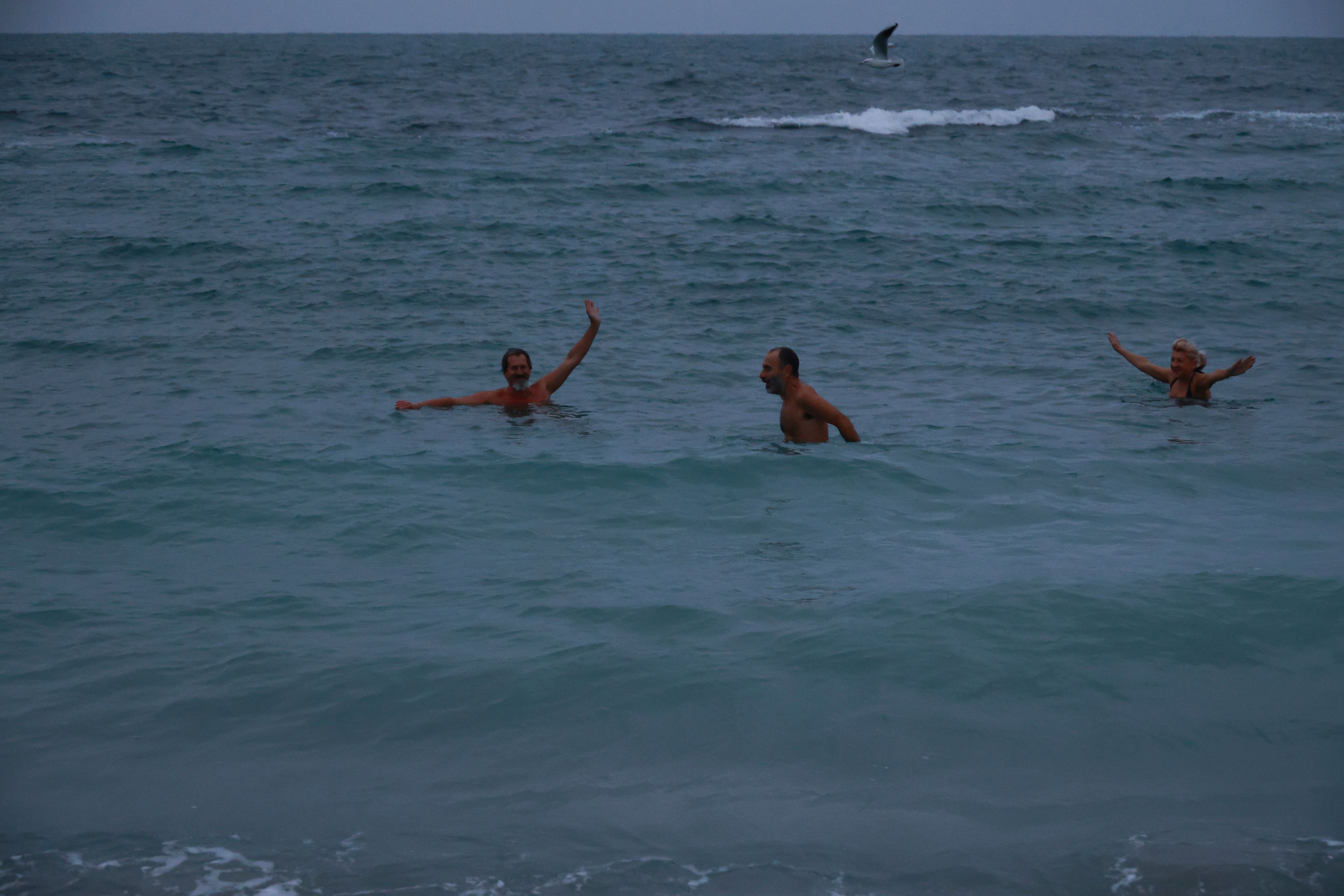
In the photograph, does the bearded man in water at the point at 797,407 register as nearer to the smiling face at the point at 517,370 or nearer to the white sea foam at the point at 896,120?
the smiling face at the point at 517,370

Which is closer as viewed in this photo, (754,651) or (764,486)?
(754,651)

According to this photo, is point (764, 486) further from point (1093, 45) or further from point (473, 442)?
point (1093, 45)

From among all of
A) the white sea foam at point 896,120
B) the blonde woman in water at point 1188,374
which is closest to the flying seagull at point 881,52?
the blonde woman in water at point 1188,374

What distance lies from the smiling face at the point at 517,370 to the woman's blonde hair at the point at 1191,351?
6210 millimetres

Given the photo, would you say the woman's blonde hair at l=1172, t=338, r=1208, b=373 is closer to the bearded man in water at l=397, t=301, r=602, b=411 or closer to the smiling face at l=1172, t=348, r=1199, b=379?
the smiling face at l=1172, t=348, r=1199, b=379

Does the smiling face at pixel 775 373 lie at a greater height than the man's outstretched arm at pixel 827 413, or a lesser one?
greater

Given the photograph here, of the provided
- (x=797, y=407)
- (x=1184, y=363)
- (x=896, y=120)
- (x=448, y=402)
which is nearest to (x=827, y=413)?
(x=797, y=407)

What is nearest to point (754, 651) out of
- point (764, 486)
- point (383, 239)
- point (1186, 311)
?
point (764, 486)

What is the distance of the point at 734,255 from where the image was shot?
59.6 ft

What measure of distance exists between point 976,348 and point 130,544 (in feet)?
31.2

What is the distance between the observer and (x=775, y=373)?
8906mm

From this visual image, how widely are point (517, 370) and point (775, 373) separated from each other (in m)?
2.57

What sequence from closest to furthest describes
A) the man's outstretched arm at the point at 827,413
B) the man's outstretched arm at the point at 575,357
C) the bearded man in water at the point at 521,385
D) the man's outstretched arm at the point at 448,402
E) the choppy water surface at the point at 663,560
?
the choppy water surface at the point at 663,560
the man's outstretched arm at the point at 827,413
the man's outstretched arm at the point at 575,357
the bearded man in water at the point at 521,385
the man's outstretched arm at the point at 448,402

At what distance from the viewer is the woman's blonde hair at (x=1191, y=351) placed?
10930 mm
